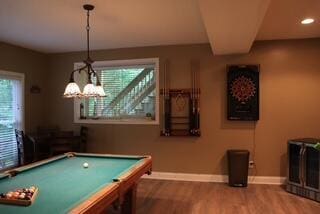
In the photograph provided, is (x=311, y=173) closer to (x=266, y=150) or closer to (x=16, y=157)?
(x=266, y=150)

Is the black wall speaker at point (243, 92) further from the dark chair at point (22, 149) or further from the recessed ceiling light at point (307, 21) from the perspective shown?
the dark chair at point (22, 149)

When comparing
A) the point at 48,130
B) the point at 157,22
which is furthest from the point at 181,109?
the point at 48,130

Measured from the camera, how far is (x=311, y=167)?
157 inches

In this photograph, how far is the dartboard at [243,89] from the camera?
15.4ft

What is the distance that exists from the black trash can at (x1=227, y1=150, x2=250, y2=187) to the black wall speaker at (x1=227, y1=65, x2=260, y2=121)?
62cm

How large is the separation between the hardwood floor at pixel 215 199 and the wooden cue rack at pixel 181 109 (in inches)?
36.6

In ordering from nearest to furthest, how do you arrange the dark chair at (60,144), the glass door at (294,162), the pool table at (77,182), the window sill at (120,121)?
1. the pool table at (77,182)
2. the glass door at (294,162)
3. the dark chair at (60,144)
4. the window sill at (120,121)

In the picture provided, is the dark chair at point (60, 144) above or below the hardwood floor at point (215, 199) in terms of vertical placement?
above

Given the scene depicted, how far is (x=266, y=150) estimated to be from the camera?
15.4ft

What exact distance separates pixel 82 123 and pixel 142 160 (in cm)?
267

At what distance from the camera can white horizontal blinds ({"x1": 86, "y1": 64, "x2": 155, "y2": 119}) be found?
17.6 feet

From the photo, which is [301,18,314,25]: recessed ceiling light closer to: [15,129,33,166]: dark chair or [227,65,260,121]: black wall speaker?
[227,65,260,121]: black wall speaker

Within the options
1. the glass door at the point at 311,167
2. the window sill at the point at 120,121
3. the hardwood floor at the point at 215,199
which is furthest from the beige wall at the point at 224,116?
the glass door at the point at 311,167

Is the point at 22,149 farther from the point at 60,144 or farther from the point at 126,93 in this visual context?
the point at 126,93
